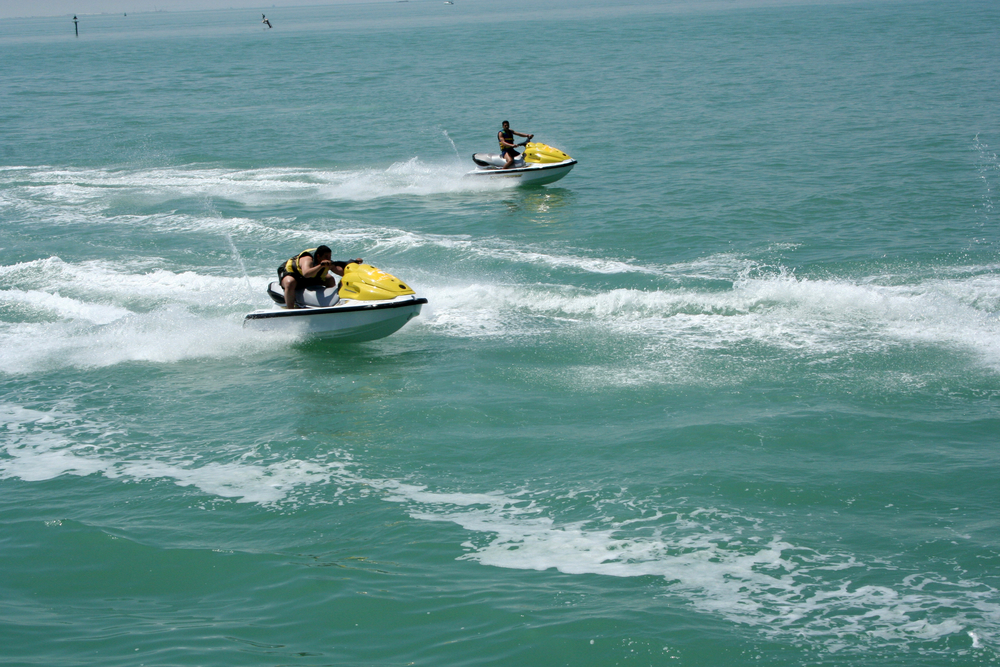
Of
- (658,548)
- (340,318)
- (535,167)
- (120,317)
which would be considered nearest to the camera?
(658,548)

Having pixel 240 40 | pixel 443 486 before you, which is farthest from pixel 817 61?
pixel 240 40

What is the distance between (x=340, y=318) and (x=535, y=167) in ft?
36.3

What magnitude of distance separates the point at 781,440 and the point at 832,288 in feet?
15.5

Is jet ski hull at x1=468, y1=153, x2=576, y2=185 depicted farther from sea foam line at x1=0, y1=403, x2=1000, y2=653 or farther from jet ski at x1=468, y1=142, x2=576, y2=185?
sea foam line at x1=0, y1=403, x2=1000, y2=653

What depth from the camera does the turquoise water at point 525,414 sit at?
6719mm

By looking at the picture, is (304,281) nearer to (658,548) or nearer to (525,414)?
(525,414)

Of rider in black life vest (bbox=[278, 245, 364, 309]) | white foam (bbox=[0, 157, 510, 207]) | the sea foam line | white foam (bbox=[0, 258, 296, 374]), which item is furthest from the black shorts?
white foam (bbox=[0, 157, 510, 207])

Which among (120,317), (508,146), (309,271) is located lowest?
(120,317)

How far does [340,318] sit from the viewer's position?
12.6m

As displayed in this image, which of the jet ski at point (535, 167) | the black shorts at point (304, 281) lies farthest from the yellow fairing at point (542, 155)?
Answer: the black shorts at point (304, 281)

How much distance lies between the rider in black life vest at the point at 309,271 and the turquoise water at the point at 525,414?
939 millimetres

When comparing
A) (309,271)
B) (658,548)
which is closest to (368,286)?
(309,271)

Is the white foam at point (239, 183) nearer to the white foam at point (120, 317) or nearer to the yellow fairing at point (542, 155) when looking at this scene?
the yellow fairing at point (542, 155)

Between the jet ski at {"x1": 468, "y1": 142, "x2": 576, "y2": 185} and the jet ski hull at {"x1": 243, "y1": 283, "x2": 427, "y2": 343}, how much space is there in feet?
34.6
